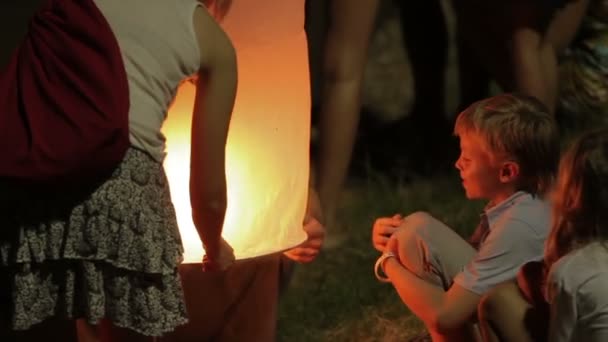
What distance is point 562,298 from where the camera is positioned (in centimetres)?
299

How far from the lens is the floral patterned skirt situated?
2.83 meters

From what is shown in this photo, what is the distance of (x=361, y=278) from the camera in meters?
4.84

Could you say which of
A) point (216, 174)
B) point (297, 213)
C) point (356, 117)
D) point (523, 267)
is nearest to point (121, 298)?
point (216, 174)

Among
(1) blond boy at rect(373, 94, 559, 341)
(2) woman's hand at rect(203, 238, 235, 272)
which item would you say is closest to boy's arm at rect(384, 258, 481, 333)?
(1) blond boy at rect(373, 94, 559, 341)

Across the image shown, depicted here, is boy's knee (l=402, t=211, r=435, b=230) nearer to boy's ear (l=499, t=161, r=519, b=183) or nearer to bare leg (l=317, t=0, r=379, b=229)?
boy's ear (l=499, t=161, r=519, b=183)

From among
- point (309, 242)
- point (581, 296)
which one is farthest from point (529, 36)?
point (581, 296)

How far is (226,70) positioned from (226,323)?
2.70 ft

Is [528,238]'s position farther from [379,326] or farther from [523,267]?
[379,326]

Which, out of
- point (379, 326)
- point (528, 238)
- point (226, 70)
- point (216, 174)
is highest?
point (226, 70)

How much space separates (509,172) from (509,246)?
7.8 inches

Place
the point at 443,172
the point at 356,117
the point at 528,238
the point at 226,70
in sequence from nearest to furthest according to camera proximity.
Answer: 1. the point at 226,70
2. the point at 528,238
3. the point at 356,117
4. the point at 443,172

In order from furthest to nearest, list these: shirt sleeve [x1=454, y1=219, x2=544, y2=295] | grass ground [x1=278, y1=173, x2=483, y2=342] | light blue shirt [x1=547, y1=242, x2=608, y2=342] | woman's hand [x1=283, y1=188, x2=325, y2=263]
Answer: grass ground [x1=278, y1=173, x2=483, y2=342]
woman's hand [x1=283, y1=188, x2=325, y2=263]
shirt sleeve [x1=454, y1=219, x2=544, y2=295]
light blue shirt [x1=547, y1=242, x2=608, y2=342]

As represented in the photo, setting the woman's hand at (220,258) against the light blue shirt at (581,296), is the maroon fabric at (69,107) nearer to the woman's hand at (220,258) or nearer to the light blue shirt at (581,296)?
the woman's hand at (220,258)

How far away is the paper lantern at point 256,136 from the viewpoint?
3061mm
